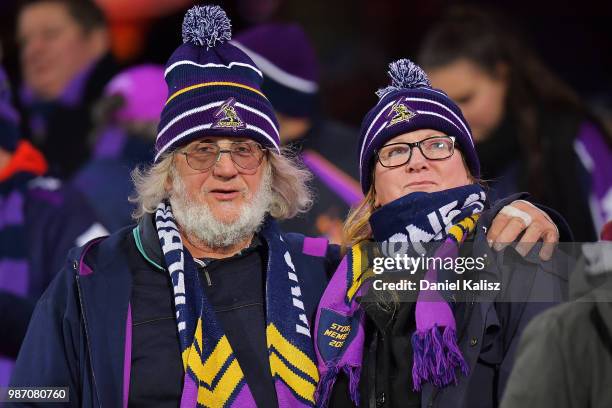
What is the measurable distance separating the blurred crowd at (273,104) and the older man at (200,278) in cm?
162

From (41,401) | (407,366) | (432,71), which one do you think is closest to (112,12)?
(432,71)

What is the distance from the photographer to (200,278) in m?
3.44

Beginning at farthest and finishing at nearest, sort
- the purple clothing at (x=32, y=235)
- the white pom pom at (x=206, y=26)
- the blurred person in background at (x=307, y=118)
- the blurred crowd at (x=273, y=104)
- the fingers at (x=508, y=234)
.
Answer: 1. the blurred person in background at (x=307, y=118)
2. the blurred crowd at (x=273, y=104)
3. the purple clothing at (x=32, y=235)
4. the white pom pom at (x=206, y=26)
5. the fingers at (x=508, y=234)

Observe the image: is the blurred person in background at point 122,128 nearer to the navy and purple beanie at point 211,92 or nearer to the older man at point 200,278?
the older man at point 200,278

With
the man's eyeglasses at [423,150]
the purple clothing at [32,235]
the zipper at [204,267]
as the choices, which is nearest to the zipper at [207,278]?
the zipper at [204,267]

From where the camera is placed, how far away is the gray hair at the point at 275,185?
3.61 meters

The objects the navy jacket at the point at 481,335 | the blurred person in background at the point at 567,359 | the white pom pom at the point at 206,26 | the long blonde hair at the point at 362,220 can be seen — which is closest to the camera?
the blurred person in background at the point at 567,359

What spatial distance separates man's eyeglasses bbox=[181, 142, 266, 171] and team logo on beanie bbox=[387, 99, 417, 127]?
0.54 metres

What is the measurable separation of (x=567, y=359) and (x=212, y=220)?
146 centimetres

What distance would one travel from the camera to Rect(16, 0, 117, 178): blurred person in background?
6199 millimetres

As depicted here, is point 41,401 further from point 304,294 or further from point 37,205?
point 37,205

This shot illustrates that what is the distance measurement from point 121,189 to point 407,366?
3.21m

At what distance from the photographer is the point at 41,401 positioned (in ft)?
10.4

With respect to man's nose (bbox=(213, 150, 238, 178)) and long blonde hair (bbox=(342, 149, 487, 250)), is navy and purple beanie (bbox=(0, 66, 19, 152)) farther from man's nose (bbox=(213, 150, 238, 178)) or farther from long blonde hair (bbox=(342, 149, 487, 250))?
long blonde hair (bbox=(342, 149, 487, 250))
